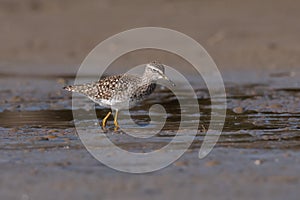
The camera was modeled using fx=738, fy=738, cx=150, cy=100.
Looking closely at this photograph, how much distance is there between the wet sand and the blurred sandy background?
0.03 meters

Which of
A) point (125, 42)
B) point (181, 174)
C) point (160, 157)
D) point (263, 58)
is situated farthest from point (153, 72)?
point (125, 42)

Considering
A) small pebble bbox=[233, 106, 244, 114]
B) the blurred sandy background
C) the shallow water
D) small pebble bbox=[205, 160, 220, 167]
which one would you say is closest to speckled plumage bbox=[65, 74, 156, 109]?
the shallow water

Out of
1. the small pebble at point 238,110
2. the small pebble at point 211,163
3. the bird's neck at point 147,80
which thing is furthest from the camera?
the small pebble at point 238,110

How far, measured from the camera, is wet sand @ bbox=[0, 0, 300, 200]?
7570 mm

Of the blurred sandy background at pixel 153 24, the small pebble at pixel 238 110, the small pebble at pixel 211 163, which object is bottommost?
the small pebble at pixel 211 163

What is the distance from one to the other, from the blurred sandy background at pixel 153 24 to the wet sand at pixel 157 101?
0.10 feet

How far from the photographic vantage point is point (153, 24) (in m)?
21.5

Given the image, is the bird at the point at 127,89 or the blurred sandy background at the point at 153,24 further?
the blurred sandy background at the point at 153,24

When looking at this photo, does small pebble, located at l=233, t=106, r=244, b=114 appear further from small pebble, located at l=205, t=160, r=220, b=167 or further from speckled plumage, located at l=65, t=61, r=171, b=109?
small pebble, located at l=205, t=160, r=220, b=167

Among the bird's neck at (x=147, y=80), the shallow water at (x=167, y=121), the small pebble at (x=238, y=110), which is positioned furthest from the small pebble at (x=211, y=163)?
the small pebble at (x=238, y=110)

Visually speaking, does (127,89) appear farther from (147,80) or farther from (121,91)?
(147,80)

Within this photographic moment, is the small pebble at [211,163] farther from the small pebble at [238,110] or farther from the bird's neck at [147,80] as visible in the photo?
the small pebble at [238,110]

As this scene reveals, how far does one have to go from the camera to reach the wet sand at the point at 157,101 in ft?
24.8

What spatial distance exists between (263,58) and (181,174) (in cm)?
1040
